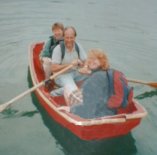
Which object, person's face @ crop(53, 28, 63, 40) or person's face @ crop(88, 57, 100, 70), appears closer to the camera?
person's face @ crop(88, 57, 100, 70)

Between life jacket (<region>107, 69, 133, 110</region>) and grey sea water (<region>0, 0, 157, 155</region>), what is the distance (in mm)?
1278

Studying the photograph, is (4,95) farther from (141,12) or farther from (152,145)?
(141,12)

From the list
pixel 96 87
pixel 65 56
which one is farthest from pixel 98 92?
pixel 65 56

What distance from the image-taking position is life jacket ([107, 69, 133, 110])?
560cm

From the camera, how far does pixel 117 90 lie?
567cm

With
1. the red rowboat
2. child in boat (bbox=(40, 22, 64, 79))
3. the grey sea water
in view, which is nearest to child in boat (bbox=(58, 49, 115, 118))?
the red rowboat

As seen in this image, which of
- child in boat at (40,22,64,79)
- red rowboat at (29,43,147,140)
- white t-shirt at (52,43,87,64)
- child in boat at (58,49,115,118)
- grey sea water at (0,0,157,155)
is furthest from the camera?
child in boat at (40,22,64,79)

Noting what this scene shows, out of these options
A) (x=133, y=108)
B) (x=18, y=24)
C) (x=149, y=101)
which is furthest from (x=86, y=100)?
(x=18, y=24)

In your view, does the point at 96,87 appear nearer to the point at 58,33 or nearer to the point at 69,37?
the point at 69,37

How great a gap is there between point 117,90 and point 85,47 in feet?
23.6

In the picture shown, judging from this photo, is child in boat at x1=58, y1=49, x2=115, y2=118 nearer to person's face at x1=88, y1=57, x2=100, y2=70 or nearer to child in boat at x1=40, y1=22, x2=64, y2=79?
person's face at x1=88, y1=57, x2=100, y2=70

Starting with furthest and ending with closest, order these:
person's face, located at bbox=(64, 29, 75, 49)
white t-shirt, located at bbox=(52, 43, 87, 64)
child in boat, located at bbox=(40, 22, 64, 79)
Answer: child in boat, located at bbox=(40, 22, 64, 79), white t-shirt, located at bbox=(52, 43, 87, 64), person's face, located at bbox=(64, 29, 75, 49)

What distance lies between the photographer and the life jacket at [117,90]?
560 cm

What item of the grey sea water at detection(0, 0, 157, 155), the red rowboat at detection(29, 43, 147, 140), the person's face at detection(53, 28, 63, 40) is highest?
the person's face at detection(53, 28, 63, 40)
